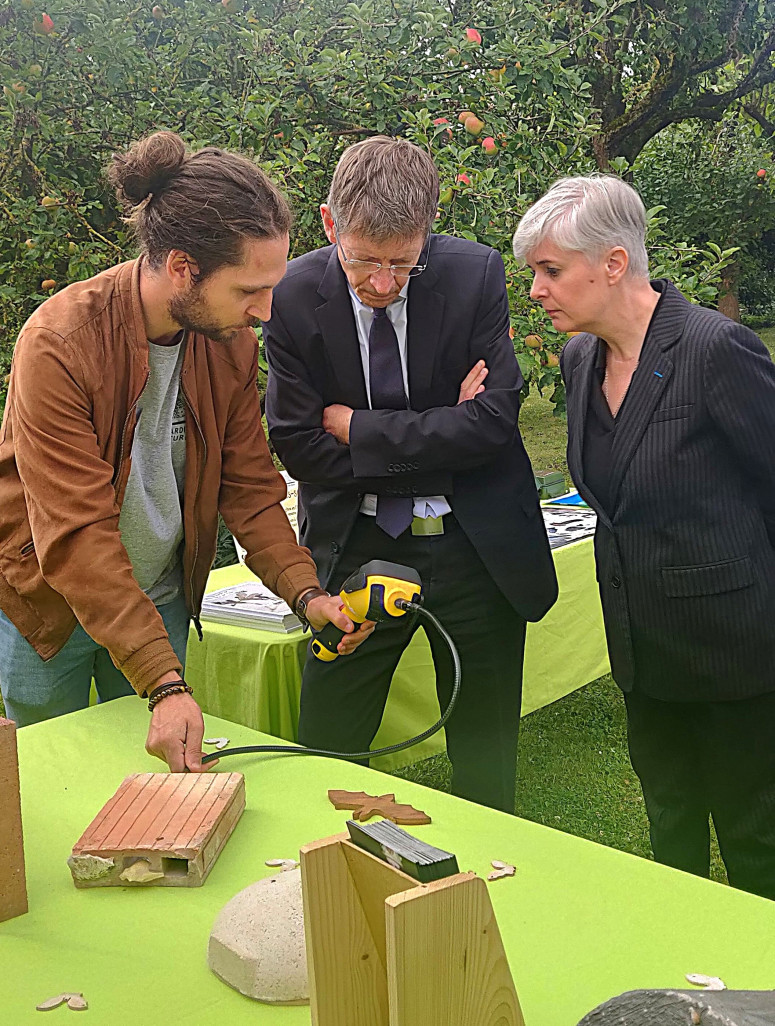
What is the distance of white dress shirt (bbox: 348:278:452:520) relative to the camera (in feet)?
7.53

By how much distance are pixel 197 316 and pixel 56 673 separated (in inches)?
30.3

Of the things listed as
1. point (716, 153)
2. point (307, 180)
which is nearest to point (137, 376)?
point (307, 180)

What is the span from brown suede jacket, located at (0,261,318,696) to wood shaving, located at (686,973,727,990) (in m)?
0.93

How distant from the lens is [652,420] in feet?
6.49

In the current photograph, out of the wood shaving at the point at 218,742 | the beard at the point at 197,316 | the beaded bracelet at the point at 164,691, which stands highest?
the beard at the point at 197,316

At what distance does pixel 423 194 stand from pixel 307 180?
245 centimetres

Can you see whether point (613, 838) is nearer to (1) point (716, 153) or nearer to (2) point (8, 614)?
(2) point (8, 614)

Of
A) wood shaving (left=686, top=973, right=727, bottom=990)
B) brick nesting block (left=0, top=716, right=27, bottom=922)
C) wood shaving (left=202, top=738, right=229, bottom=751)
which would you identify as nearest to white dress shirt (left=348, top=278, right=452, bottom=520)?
wood shaving (left=202, top=738, right=229, bottom=751)

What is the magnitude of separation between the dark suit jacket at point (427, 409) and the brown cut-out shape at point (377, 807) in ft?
2.77

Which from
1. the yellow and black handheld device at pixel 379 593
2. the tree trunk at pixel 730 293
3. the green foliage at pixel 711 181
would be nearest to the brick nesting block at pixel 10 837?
the yellow and black handheld device at pixel 379 593

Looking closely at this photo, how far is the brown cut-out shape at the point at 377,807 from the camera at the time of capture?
147cm

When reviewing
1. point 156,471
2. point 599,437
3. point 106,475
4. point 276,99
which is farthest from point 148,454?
point 276,99

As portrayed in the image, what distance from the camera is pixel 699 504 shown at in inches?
76.5

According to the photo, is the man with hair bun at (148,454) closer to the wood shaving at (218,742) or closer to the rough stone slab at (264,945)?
the wood shaving at (218,742)
